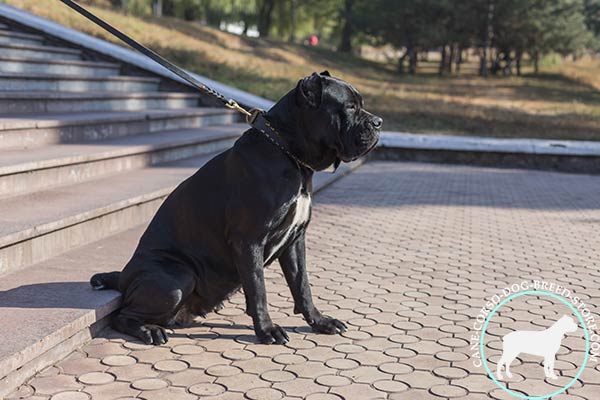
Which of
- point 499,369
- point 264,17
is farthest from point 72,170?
point 264,17

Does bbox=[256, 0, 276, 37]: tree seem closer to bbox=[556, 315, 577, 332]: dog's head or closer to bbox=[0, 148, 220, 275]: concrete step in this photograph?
bbox=[0, 148, 220, 275]: concrete step

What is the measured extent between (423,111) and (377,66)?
26394mm

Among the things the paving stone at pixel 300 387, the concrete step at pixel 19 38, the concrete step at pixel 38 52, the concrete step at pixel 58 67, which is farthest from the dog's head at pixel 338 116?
the concrete step at pixel 19 38

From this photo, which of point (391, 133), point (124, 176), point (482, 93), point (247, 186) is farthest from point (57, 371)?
point (482, 93)

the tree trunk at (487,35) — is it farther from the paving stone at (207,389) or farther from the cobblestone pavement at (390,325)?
the paving stone at (207,389)

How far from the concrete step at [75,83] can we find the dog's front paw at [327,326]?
4.86 metres

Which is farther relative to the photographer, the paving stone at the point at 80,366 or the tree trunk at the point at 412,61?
the tree trunk at the point at 412,61

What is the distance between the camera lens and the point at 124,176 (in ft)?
21.0

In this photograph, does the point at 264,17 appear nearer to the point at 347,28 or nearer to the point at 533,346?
the point at 347,28

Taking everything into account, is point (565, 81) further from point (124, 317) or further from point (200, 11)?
point (124, 317)

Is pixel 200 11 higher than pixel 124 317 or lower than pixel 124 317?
higher

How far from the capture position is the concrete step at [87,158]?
5137 mm

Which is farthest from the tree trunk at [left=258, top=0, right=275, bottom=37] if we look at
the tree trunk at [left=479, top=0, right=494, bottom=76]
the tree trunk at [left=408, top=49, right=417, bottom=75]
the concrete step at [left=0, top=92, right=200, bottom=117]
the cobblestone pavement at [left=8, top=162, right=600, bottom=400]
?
the cobblestone pavement at [left=8, top=162, right=600, bottom=400]

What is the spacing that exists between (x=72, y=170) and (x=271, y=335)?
2.86 meters
